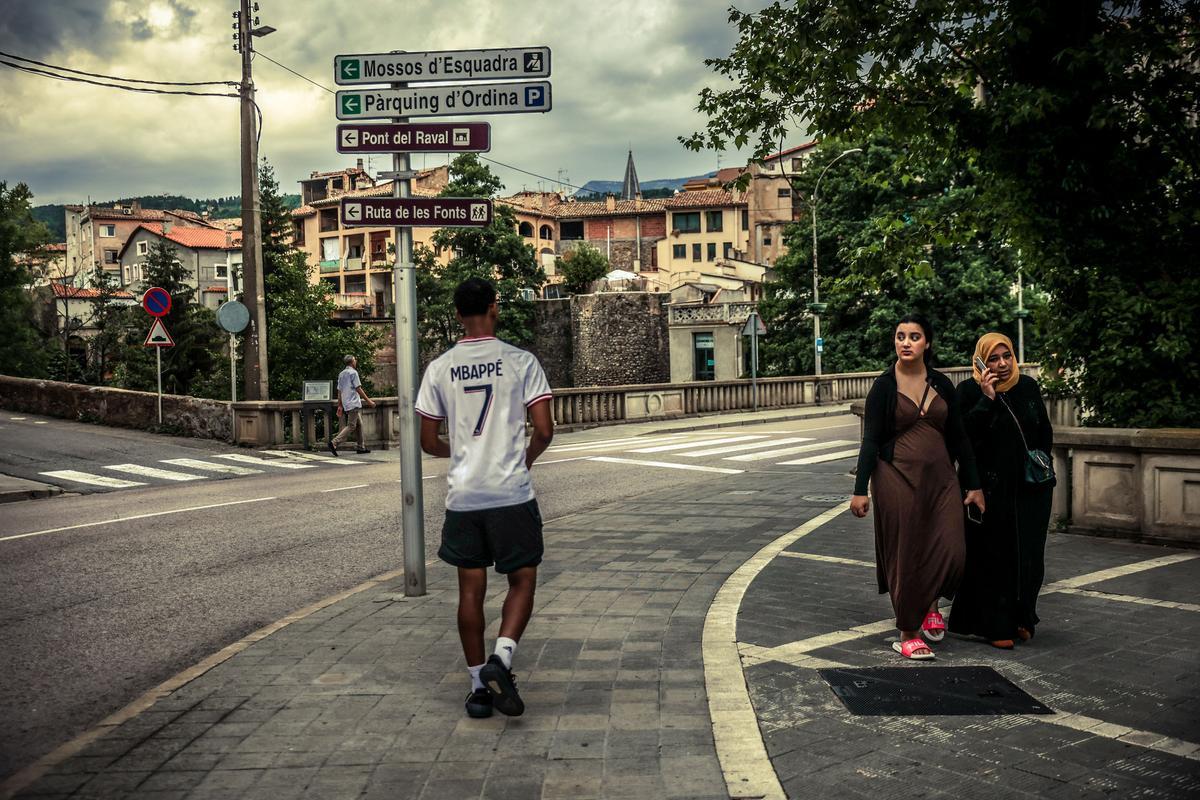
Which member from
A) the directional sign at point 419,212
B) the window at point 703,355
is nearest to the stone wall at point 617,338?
the window at point 703,355

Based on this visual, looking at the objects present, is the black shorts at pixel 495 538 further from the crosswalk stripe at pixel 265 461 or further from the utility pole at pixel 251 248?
the utility pole at pixel 251 248

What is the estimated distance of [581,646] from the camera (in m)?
5.56

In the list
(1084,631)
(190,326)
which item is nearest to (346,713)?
(1084,631)

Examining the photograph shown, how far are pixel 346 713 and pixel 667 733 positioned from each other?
1.38m

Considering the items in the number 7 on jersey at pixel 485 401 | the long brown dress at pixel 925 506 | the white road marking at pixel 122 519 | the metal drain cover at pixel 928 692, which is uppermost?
the number 7 on jersey at pixel 485 401

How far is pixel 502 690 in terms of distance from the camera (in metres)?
4.32

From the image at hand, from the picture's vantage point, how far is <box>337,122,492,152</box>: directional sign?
6.69 metres

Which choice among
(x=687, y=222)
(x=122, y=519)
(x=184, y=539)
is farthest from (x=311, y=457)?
(x=687, y=222)

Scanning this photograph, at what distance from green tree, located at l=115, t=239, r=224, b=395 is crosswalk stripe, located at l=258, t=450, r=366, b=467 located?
33996 millimetres

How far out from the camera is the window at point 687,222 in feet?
318

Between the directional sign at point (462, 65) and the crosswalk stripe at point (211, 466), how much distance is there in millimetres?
11682

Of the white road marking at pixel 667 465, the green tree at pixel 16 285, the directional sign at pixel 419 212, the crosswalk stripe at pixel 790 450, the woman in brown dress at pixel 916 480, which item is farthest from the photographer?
the green tree at pixel 16 285

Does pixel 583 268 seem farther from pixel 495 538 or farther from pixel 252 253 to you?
pixel 495 538

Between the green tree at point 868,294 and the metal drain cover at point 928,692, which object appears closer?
the metal drain cover at point 928,692
